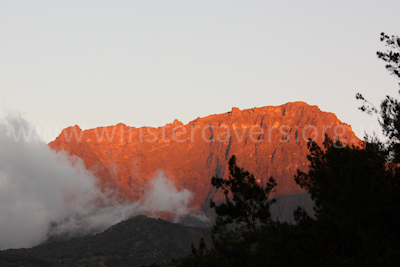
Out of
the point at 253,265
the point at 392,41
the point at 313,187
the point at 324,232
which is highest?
the point at 392,41

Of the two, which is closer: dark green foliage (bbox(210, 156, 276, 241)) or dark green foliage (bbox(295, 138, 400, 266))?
dark green foliage (bbox(295, 138, 400, 266))

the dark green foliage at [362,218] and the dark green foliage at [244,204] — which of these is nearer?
the dark green foliage at [362,218]

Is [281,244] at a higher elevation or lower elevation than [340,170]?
lower

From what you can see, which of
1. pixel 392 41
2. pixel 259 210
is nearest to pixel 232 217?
pixel 259 210

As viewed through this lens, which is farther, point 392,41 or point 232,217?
point 232,217

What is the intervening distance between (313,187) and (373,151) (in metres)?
15.4

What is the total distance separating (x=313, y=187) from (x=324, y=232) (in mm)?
17221

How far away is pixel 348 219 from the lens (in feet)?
98.2

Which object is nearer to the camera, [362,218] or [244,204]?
[362,218]

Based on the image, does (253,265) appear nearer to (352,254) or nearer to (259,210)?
(259,210)

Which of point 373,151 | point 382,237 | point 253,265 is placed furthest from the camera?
point 253,265

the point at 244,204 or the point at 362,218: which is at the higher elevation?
the point at 244,204

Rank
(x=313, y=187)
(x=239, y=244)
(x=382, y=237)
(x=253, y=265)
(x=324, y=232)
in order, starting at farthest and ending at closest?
(x=313, y=187) < (x=239, y=244) < (x=253, y=265) < (x=324, y=232) < (x=382, y=237)

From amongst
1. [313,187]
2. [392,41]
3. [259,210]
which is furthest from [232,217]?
[392,41]
